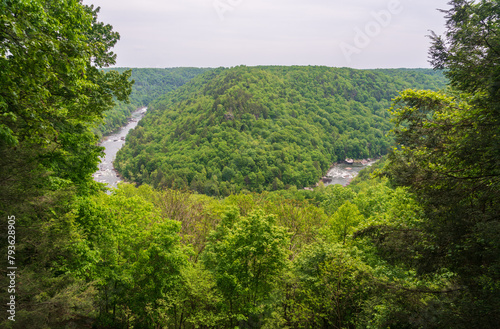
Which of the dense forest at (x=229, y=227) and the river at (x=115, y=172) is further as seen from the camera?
the river at (x=115, y=172)

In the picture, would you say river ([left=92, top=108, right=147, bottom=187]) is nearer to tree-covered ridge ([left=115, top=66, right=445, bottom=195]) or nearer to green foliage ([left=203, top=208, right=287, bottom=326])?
tree-covered ridge ([left=115, top=66, right=445, bottom=195])

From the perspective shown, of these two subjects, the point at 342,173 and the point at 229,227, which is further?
the point at 342,173

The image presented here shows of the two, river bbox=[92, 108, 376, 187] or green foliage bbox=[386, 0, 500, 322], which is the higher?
green foliage bbox=[386, 0, 500, 322]

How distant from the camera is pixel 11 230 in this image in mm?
7449

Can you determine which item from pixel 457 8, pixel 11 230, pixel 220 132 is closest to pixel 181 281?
pixel 11 230

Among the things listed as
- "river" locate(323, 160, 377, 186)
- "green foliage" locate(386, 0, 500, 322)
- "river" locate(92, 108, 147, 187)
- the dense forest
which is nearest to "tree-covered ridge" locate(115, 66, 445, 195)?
"river" locate(323, 160, 377, 186)

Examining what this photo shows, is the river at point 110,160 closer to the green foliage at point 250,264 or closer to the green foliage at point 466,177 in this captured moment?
the green foliage at point 250,264

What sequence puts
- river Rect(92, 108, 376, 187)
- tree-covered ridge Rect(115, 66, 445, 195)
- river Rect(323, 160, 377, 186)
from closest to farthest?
river Rect(92, 108, 376, 187)
tree-covered ridge Rect(115, 66, 445, 195)
river Rect(323, 160, 377, 186)

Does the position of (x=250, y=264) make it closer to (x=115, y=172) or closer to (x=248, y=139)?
(x=115, y=172)

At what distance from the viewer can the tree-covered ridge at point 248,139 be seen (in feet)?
363

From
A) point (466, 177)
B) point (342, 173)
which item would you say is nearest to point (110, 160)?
point (342, 173)

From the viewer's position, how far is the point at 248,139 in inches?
5310

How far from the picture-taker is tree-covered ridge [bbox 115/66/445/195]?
110625mm

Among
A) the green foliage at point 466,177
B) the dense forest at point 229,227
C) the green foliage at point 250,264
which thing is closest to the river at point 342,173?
the dense forest at point 229,227
